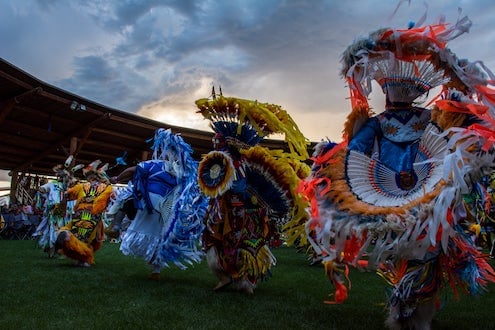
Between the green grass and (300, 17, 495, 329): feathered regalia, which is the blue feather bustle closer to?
the green grass

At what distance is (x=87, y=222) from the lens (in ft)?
24.7

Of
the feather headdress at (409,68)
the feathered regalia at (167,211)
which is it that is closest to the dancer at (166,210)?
→ the feathered regalia at (167,211)

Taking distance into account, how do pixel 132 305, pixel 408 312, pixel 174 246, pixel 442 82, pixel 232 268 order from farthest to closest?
1. pixel 174 246
2. pixel 232 268
3. pixel 132 305
4. pixel 442 82
5. pixel 408 312

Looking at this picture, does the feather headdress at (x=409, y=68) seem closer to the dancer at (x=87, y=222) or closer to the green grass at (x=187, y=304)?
the green grass at (x=187, y=304)

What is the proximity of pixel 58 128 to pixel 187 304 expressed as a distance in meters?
13.3

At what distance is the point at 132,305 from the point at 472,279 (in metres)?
2.73

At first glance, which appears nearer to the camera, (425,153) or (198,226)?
(425,153)

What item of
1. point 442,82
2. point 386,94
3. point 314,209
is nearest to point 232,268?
point 314,209

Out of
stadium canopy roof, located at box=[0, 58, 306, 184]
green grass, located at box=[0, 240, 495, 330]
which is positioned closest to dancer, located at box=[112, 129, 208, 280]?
green grass, located at box=[0, 240, 495, 330]

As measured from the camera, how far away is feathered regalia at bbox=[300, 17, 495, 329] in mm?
2637

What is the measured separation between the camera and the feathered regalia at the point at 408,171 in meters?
2.64

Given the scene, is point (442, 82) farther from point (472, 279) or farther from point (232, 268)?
point (232, 268)

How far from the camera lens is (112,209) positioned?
6031 millimetres

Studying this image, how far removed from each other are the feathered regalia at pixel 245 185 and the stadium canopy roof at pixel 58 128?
24.7 feet
